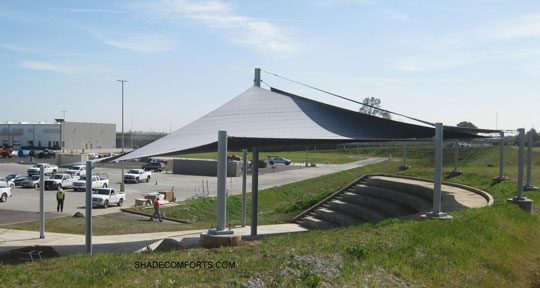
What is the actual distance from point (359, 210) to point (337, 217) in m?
1.07

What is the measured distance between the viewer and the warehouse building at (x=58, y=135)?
10866 cm

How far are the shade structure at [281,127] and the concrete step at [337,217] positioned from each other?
18.2 feet

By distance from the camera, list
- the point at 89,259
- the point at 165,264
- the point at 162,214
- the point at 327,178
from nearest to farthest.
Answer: the point at 165,264 < the point at 89,259 < the point at 162,214 < the point at 327,178


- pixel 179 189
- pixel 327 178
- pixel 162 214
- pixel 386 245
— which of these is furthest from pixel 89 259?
pixel 327 178

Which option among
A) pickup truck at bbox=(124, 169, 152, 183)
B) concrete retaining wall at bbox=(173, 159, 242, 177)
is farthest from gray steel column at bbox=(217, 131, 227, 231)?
concrete retaining wall at bbox=(173, 159, 242, 177)

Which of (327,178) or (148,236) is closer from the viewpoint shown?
(148,236)

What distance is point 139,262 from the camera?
778 centimetres

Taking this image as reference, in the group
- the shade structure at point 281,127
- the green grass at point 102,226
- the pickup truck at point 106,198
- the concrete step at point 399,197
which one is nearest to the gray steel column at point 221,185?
the shade structure at point 281,127

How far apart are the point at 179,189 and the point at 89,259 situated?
123 feet

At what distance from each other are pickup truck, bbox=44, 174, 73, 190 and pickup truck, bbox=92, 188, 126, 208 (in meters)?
9.85

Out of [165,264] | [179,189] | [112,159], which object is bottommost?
[179,189]

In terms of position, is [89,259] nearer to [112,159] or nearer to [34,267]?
[34,267]

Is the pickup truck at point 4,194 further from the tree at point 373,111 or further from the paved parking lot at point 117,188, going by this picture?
the tree at point 373,111

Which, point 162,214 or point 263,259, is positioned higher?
point 263,259
